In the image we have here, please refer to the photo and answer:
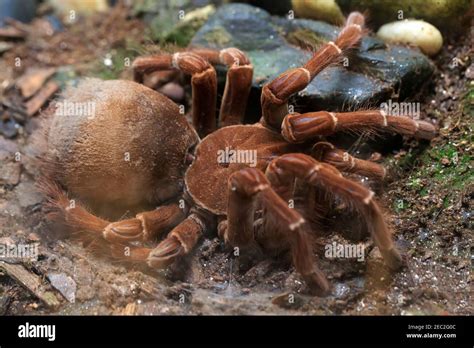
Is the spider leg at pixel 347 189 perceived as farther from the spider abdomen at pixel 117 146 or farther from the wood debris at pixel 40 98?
the wood debris at pixel 40 98

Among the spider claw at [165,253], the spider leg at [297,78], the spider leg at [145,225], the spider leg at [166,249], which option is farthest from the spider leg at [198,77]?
the spider claw at [165,253]

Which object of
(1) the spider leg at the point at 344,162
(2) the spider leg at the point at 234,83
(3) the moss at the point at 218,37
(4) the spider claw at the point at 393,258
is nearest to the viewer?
(4) the spider claw at the point at 393,258

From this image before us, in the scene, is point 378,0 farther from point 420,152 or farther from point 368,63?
point 420,152

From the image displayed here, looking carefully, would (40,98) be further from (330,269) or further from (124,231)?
(330,269)

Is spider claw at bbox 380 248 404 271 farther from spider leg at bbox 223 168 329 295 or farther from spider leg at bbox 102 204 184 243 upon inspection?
spider leg at bbox 102 204 184 243

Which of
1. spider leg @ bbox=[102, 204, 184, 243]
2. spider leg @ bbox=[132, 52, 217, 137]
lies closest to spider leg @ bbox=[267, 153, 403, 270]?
spider leg @ bbox=[102, 204, 184, 243]
